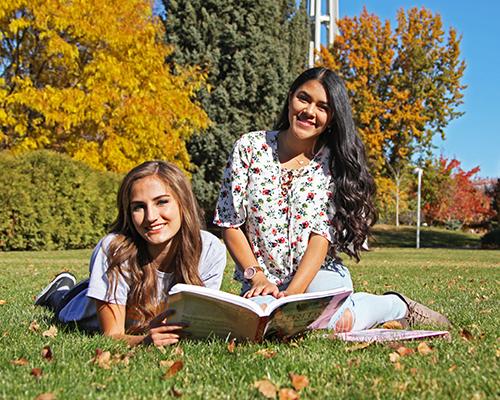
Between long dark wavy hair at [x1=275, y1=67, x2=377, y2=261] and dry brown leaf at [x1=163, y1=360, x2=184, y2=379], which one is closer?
dry brown leaf at [x1=163, y1=360, x2=184, y2=379]

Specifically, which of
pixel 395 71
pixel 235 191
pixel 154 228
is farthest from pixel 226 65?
pixel 154 228

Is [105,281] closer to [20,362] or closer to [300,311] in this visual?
[20,362]

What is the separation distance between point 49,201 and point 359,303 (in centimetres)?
1163

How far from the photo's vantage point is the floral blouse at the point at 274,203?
3945 millimetres

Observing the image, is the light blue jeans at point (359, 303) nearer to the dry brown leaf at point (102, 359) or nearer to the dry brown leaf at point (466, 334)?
the dry brown leaf at point (466, 334)

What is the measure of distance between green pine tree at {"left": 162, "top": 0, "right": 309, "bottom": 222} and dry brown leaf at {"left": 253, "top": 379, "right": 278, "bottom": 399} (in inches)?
750

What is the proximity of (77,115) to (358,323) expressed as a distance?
Result: 1121 cm

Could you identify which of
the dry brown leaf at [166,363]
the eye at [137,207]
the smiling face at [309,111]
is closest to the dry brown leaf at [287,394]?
the dry brown leaf at [166,363]

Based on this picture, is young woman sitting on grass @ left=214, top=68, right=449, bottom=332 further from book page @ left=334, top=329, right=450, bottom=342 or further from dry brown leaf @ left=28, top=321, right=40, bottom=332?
dry brown leaf @ left=28, top=321, right=40, bottom=332

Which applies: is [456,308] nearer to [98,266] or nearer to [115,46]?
[98,266]

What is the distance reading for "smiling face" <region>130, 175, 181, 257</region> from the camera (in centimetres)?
343

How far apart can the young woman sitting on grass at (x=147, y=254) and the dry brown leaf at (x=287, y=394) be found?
41.9 inches

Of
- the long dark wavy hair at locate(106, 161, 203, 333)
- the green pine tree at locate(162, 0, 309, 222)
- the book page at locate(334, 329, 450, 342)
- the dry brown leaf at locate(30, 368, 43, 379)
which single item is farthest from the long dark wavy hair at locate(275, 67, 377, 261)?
the green pine tree at locate(162, 0, 309, 222)

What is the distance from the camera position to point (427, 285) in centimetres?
733
